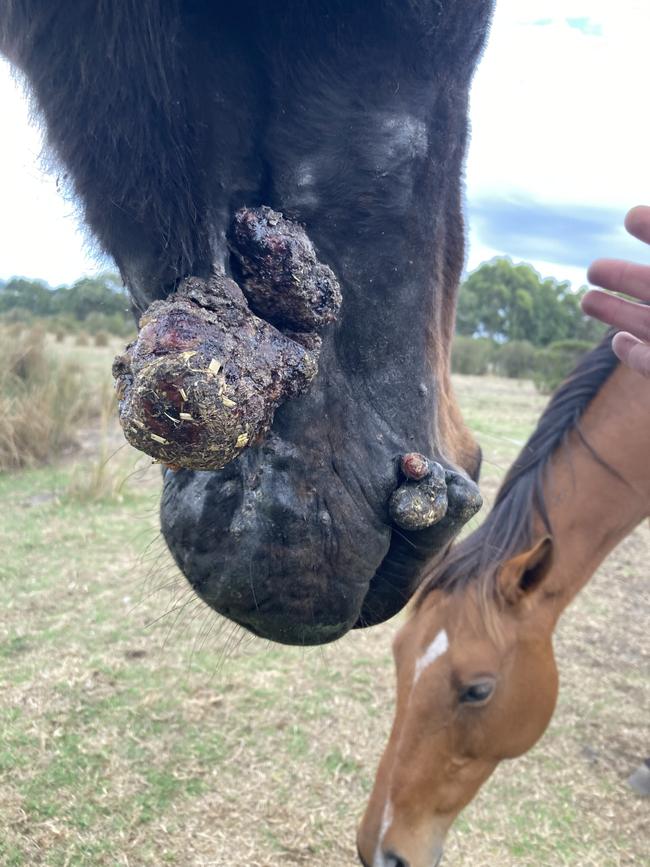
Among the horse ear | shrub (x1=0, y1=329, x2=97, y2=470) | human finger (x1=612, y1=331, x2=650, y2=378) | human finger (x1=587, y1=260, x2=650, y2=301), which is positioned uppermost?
human finger (x1=587, y1=260, x2=650, y2=301)

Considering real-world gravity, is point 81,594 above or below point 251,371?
below

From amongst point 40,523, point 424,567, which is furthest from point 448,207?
point 40,523

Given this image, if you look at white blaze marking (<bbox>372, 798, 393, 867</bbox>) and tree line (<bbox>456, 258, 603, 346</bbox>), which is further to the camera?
tree line (<bbox>456, 258, 603, 346</bbox>)

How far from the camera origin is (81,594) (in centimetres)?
348

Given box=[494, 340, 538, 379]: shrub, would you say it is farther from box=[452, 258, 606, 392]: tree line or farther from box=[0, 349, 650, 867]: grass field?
box=[0, 349, 650, 867]: grass field

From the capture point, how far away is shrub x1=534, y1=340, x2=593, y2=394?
1362 centimetres

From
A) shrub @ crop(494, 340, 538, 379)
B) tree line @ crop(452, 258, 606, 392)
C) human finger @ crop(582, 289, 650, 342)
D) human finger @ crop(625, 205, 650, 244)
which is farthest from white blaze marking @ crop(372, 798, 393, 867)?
tree line @ crop(452, 258, 606, 392)

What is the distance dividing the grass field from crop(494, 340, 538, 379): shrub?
15.3 metres

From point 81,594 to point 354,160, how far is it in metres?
3.12

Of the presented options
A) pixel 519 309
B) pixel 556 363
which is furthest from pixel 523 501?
pixel 519 309

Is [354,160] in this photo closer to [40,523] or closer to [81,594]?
[81,594]

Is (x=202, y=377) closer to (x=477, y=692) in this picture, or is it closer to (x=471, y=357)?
(x=477, y=692)

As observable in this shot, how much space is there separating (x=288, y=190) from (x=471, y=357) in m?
18.0

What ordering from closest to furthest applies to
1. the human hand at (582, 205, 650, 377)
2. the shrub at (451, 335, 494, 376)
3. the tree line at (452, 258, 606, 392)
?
the human hand at (582, 205, 650, 377)
the shrub at (451, 335, 494, 376)
the tree line at (452, 258, 606, 392)
